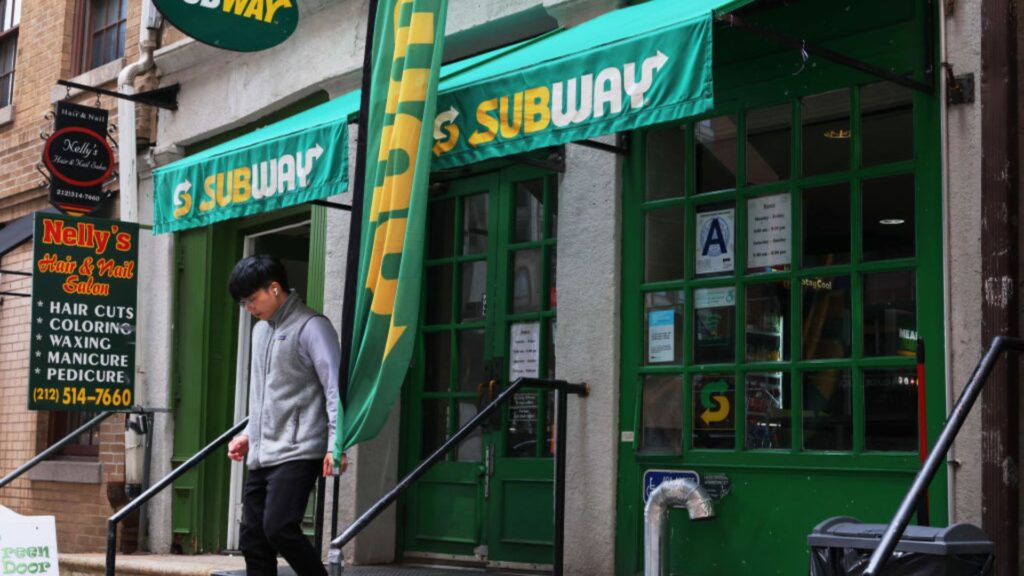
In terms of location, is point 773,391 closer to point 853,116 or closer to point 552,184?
point 853,116

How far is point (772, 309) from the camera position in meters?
6.79

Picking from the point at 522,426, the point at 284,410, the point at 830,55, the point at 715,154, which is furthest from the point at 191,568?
the point at 830,55

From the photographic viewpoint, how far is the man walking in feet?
20.5

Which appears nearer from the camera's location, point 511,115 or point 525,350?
point 511,115

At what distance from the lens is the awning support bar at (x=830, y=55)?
548cm

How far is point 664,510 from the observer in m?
6.80

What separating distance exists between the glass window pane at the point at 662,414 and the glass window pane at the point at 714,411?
0.11 m

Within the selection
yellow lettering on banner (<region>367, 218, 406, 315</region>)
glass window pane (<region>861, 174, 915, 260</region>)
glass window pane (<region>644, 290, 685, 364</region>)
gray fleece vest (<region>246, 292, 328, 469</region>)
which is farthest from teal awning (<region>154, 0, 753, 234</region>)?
glass window pane (<region>644, 290, 685, 364</region>)

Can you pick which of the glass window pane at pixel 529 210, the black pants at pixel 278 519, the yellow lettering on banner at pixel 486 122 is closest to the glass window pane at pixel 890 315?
the yellow lettering on banner at pixel 486 122

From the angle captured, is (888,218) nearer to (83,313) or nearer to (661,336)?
(661,336)

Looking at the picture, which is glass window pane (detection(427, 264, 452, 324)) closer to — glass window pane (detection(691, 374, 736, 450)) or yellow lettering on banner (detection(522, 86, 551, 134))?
glass window pane (detection(691, 374, 736, 450))

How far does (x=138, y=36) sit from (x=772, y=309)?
7.18 meters

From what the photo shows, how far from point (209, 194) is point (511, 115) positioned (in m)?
2.53

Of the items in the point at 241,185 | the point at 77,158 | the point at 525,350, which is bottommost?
the point at 525,350
